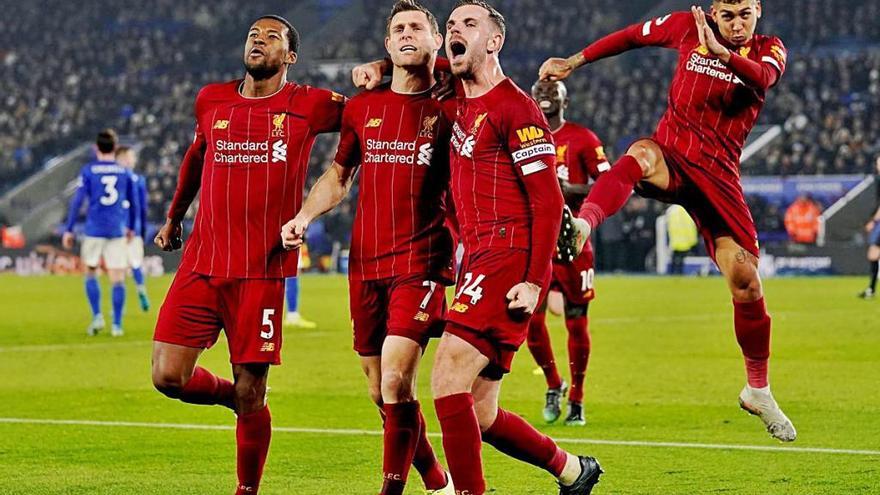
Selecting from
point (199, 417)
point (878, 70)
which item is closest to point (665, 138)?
point (199, 417)

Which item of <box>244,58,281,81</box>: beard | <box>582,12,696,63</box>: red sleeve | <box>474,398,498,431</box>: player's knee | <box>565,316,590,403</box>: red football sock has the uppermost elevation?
<box>582,12,696,63</box>: red sleeve

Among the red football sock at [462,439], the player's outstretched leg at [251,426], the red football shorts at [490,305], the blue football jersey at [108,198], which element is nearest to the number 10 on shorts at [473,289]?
the red football shorts at [490,305]

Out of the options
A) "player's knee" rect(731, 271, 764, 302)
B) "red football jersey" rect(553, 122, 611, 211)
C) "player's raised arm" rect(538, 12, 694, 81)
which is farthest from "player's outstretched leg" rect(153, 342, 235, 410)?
"red football jersey" rect(553, 122, 611, 211)

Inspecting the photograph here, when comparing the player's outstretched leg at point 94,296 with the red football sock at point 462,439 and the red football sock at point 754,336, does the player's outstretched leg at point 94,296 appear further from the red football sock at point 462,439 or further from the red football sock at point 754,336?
the red football sock at point 462,439

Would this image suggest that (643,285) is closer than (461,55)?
No

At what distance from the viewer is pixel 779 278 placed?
30250mm

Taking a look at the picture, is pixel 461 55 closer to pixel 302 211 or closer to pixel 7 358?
pixel 302 211

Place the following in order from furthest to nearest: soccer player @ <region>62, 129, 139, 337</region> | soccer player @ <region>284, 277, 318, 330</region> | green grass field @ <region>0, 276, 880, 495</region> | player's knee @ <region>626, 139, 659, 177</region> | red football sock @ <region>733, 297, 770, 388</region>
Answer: soccer player @ <region>284, 277, 318, 330</region> → soccer player @ <region>62, 129, 139, 337</region> → red football sock @ <region>733, 297, 770, 388</region> → green grass field @ <region>0, 276, 880, 495</region> → player's knee @ <region>626, 139, 659, 177</region>

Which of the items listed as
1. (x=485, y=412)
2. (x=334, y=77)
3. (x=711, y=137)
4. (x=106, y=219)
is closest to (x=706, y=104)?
(x=711, y=137)

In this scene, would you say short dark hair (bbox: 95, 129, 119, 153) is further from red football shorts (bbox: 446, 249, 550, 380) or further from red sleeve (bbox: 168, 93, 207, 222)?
red football shorts (bbox: 446, 249, 550, 380)

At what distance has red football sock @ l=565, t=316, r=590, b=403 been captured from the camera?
10320mm

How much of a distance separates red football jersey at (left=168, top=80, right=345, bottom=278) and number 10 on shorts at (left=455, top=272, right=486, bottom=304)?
4.11 ft

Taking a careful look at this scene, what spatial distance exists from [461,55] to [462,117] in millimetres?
292

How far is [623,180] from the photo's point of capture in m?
7.40
